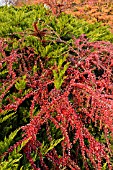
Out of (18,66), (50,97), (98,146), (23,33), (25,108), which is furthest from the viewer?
(23,33)

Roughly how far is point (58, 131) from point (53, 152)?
0.65 ft

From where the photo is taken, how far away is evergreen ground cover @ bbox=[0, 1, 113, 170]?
1783mm

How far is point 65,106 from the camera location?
1870 millimetres

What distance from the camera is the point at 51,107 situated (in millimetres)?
1890

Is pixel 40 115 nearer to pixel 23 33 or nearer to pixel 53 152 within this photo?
pixel 53 152

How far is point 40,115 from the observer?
185 centimetres

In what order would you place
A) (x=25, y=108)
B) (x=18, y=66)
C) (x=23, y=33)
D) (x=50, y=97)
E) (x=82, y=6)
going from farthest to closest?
(x=82, y=6) → (x=23, y=33) → (x=18, y=66) → (x=25, y=108) → (x=50, y=97)

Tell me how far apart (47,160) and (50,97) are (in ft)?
1.39

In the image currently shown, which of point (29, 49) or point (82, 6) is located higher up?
point (29, 49)

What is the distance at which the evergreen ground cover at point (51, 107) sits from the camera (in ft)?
5.85

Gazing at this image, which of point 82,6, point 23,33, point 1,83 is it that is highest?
point 23,33

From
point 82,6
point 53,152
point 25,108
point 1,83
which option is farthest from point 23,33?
point 82,6

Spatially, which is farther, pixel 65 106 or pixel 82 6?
pixel 82 6

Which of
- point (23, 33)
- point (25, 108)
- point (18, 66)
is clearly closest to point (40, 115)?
point (25, 108)
